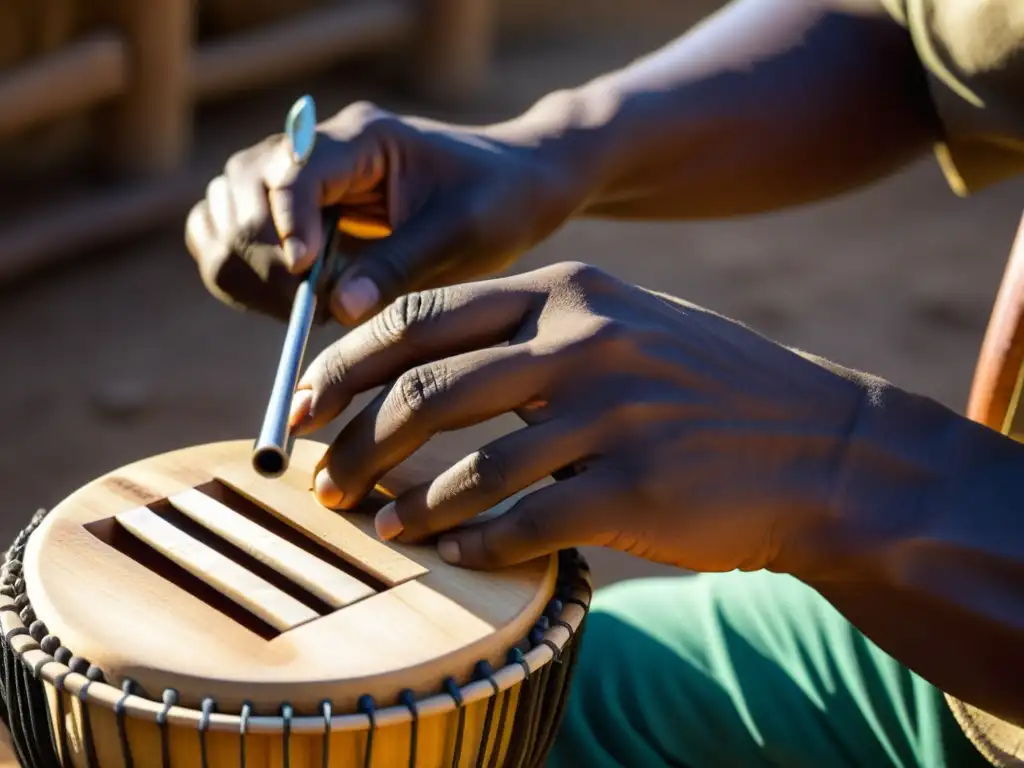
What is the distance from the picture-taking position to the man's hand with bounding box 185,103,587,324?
3.87 feet

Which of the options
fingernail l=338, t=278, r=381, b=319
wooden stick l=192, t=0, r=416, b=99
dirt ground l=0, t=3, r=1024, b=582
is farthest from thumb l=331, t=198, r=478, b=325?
wooden stick l=192, t=0, r=416, b=99

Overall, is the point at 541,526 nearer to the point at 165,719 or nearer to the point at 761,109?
the point at 165,719

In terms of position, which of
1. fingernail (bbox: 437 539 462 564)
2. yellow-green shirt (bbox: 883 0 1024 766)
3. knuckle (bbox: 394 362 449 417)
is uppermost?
yellow-green shirt (bbox: 883 0 1024 766)

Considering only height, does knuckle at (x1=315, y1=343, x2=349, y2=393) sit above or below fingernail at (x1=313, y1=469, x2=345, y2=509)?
above

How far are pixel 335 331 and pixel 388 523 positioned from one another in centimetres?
230

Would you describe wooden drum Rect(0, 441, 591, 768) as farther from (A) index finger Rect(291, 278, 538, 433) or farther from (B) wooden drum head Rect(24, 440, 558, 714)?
(A) index finger Rect(291, 278, 538, 433)

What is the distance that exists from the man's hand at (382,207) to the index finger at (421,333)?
0.79 ft

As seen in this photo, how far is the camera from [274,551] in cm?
95

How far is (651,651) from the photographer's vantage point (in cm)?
116

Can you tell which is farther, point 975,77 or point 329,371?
point 975,77

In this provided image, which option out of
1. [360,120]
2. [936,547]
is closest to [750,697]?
[936,547]

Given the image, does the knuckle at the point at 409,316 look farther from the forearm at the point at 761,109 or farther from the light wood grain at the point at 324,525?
the forearm at the point at 761,109

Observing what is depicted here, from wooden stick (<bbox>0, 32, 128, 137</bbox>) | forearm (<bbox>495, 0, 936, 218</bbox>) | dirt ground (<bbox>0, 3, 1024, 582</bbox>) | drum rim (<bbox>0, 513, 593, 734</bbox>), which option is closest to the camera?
drum rim (<bbox>0, 513, 593, 734</bbox>)

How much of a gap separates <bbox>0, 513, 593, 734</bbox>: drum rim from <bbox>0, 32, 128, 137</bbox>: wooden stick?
249 centimetres
